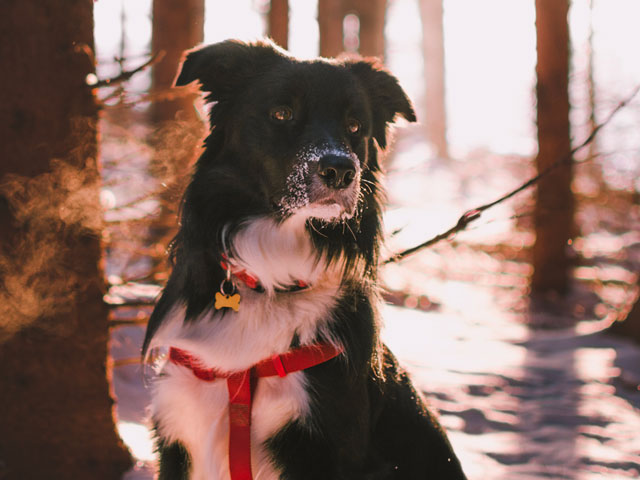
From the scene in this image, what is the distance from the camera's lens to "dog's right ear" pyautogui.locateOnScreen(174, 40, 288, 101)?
2705 millimetres

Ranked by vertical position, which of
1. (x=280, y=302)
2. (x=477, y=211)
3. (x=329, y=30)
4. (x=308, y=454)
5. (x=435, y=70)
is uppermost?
(x=435, y=70)

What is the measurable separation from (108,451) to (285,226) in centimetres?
173

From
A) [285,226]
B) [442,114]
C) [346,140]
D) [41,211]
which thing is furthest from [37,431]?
[442,114]

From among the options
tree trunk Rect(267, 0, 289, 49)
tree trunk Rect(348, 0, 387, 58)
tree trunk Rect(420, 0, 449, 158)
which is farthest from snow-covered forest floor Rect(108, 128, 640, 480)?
tree trunk Rect(420, 0, 449, 158)

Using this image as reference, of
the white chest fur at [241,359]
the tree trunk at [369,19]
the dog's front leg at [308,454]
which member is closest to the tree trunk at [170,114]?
the white chest fur at [241,359]

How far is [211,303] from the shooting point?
2.52 meters

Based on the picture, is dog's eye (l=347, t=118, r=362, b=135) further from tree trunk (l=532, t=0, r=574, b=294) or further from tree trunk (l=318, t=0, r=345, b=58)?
tree trunk (l=318, t=0, r=345, b=58)

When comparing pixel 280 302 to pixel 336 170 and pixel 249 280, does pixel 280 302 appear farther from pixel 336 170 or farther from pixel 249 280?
pixel 336 170

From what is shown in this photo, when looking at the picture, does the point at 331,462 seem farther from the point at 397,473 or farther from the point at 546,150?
the point at 546,150

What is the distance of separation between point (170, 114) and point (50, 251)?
619cm

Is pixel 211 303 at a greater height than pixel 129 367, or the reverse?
pixel 211 303

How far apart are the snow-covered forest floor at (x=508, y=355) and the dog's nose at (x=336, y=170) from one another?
584mm

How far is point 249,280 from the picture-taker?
8.39 feet

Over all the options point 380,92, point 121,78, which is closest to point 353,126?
point 380,92
